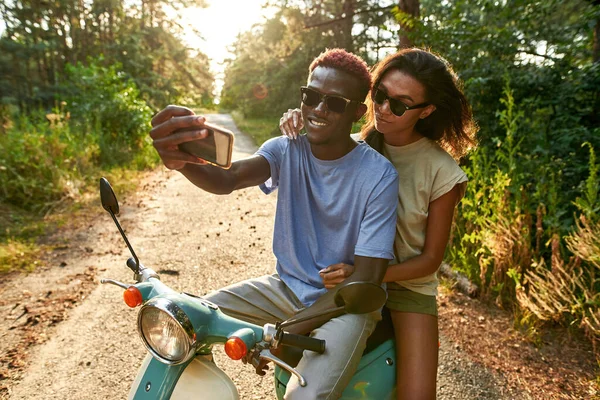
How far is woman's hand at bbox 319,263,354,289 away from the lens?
70.4 inches

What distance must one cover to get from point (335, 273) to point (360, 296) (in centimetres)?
53

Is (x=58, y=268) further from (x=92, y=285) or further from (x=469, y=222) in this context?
(x=469, y=222)

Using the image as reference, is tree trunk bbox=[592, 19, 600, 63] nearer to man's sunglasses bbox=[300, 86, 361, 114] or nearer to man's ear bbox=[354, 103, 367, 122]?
man's ear bbox=[354, 103, 367, 122]

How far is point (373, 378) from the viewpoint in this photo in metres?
1.86

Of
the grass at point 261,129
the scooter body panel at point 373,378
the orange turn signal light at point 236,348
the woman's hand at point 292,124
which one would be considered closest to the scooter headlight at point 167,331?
the orange turn signal light at point 236,348

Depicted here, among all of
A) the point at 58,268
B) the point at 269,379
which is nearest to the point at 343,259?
the point at 269,379

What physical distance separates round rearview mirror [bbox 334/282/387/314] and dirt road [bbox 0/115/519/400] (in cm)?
197

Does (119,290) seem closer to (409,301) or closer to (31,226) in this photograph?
(31,226)

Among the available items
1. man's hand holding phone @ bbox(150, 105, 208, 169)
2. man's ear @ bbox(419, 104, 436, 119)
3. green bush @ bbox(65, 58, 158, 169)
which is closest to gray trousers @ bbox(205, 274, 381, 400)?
man's hand holding phone @ bbox(150, 105, 208, 169)

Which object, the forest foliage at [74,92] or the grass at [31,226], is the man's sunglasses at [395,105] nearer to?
the grass at [31,226]

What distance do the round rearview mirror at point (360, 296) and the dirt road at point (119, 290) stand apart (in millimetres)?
1966

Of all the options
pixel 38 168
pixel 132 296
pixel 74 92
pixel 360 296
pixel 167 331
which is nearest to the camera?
pixel 360 296

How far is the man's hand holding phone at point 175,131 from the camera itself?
1.44m

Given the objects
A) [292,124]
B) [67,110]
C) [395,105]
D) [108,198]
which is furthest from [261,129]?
[108,198]
